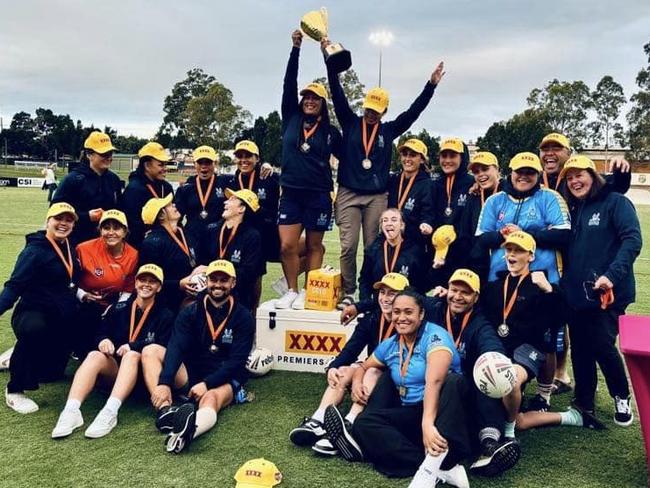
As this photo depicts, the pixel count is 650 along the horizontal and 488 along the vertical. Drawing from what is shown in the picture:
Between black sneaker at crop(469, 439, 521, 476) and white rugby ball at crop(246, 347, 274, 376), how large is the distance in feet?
7.53

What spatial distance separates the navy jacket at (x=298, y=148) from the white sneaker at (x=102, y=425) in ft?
8.87

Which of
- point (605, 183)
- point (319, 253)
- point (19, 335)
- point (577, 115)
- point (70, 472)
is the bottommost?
point (70, 472)

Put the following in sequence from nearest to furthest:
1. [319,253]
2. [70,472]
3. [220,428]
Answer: [70,472], [220,428], [319,253]

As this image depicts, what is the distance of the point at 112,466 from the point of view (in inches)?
146

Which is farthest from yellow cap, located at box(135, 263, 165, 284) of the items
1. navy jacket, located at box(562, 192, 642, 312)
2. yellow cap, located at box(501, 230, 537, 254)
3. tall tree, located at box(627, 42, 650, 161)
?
tall tree, located at box(627, 42, 650, 161)

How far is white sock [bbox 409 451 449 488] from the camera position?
343 centimetres

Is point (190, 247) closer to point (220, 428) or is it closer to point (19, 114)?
point (220, 428)

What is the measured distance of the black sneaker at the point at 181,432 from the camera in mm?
3891

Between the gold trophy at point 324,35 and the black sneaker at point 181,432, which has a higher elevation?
the gold trophy at point 324,35

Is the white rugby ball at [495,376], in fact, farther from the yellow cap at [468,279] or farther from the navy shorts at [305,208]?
the navy shorts at [305,208]

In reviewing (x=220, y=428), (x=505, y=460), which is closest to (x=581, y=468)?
(x=505, y=460)

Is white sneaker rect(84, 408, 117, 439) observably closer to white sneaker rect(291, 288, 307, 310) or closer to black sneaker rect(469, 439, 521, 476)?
white sneaker rect(291, 288, 307, 310)

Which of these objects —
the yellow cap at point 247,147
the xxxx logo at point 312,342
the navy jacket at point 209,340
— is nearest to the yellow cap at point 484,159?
the xxxx logo at point 312,342

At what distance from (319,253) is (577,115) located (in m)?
55.0
